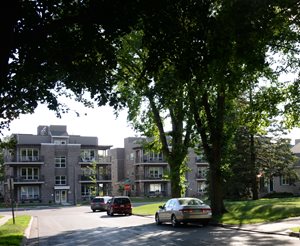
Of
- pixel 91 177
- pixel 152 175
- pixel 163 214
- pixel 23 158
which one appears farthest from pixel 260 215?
pixel 152 175

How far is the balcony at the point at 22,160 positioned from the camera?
2921 inches

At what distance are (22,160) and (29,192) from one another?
5024mm

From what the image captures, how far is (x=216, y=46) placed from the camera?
38.8 ft

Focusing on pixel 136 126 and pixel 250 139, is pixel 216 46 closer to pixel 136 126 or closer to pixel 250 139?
pixel 136 126

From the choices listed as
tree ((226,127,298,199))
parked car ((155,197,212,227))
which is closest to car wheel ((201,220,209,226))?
parked car ((155,197,212,227))

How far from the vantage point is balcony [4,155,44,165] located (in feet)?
243

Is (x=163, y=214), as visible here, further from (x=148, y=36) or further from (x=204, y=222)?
(x=148, y=36)

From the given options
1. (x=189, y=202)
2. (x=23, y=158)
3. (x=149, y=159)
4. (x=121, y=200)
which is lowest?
(x=121, y=200)

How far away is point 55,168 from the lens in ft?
254

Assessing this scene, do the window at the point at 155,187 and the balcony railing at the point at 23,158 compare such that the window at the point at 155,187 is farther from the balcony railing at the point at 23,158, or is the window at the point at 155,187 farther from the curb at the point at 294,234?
the curb at the point at 294,234

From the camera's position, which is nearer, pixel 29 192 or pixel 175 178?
pixel 175 178

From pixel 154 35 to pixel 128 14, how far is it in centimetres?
129

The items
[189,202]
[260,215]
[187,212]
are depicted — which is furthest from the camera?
[260,215]

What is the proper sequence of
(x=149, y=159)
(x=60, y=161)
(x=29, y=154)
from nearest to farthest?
1. (x=29, y=154)
2. (x=60, y=161)
3. (x=149, y=159)
